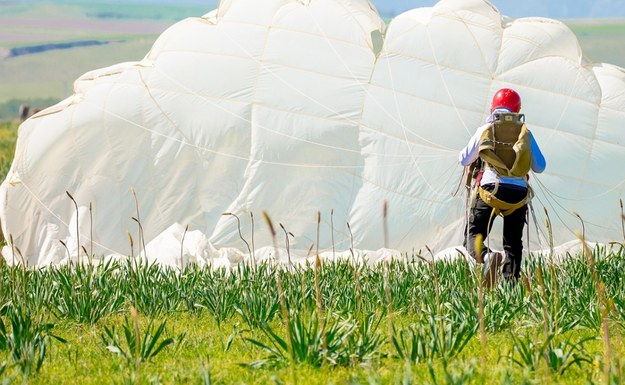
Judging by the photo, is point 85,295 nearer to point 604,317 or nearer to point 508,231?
point 508,231

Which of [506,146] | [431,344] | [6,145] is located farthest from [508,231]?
[6,145]

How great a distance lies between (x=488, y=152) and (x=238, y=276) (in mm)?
2209

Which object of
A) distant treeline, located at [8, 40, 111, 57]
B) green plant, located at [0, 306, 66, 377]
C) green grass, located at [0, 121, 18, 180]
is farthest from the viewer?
distant treeline, located at [8, 40, 111, 57]

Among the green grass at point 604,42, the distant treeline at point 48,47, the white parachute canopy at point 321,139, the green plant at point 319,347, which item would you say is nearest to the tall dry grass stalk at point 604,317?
the green plant at point 319,347

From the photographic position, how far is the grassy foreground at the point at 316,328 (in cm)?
587

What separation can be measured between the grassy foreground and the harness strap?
0.58 m

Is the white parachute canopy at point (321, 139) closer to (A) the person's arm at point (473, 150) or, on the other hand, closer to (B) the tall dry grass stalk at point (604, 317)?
(A) the person's arm at point (473, 150)

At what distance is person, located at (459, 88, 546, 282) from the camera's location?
30.2ft

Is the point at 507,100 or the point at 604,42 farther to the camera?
the point at 604,42

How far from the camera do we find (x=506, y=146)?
928 centimetres

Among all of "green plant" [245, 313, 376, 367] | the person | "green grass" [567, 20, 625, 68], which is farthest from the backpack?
"green grass" [567, 20, 625, 68]

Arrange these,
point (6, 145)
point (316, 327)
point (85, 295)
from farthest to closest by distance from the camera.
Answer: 1. point (6, 145)
2. point (85, 295)
3. point (316, 327)

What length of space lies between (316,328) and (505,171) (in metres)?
3.63

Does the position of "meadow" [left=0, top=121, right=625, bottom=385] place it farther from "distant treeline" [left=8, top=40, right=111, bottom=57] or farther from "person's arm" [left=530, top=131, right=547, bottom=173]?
"distant treeline" [left=8, top=40, right=111, bottom=57]
